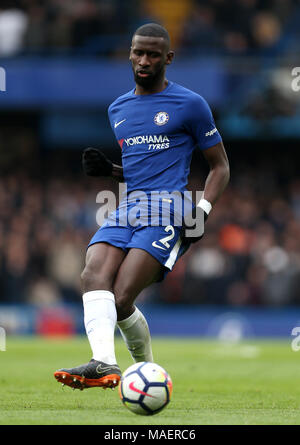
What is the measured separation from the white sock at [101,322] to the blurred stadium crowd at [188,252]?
11884mm

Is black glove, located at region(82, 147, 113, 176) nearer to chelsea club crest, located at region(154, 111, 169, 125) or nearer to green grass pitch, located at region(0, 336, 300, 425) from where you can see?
chelsea club crest, located at region(154, 111, 169, 125)

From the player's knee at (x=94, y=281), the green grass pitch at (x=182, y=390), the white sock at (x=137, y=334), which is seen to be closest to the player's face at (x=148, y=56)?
the player's knee at (x=94, y=281)

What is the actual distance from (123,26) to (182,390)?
15006 mm

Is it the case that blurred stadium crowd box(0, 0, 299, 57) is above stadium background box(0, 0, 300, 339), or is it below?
above

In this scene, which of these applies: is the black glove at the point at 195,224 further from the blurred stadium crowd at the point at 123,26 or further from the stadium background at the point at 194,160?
the blurred stadium crowd at the point at 123,26

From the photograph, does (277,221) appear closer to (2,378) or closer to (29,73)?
(29,73)

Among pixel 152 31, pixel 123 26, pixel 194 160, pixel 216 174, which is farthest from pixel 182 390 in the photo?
pixel 194 160

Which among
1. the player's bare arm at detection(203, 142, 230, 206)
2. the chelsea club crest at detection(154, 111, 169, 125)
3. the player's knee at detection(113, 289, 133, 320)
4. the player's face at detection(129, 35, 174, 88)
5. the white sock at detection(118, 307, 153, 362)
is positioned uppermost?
the player's face at detection(129, 35, 174, 88)

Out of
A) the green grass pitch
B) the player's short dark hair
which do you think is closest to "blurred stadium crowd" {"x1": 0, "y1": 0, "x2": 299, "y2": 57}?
the green grass pitch

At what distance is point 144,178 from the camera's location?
23.5ft

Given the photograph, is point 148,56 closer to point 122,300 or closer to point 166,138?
point 166,138

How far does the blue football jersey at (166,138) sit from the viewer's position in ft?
23.4

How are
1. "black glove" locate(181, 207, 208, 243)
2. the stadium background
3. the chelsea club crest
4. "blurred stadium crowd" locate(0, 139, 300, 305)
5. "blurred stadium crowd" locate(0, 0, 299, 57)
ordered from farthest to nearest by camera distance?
"blurred stadium crowd" locate(0, 0, 299, 57) → the stadium background → "blurred stadium crowd" locate(0, 139, 300, 305) → the chelsea club crest → "black glove" locate(181, 207, 208, 243)

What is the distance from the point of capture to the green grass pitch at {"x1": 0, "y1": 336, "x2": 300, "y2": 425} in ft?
20.0
